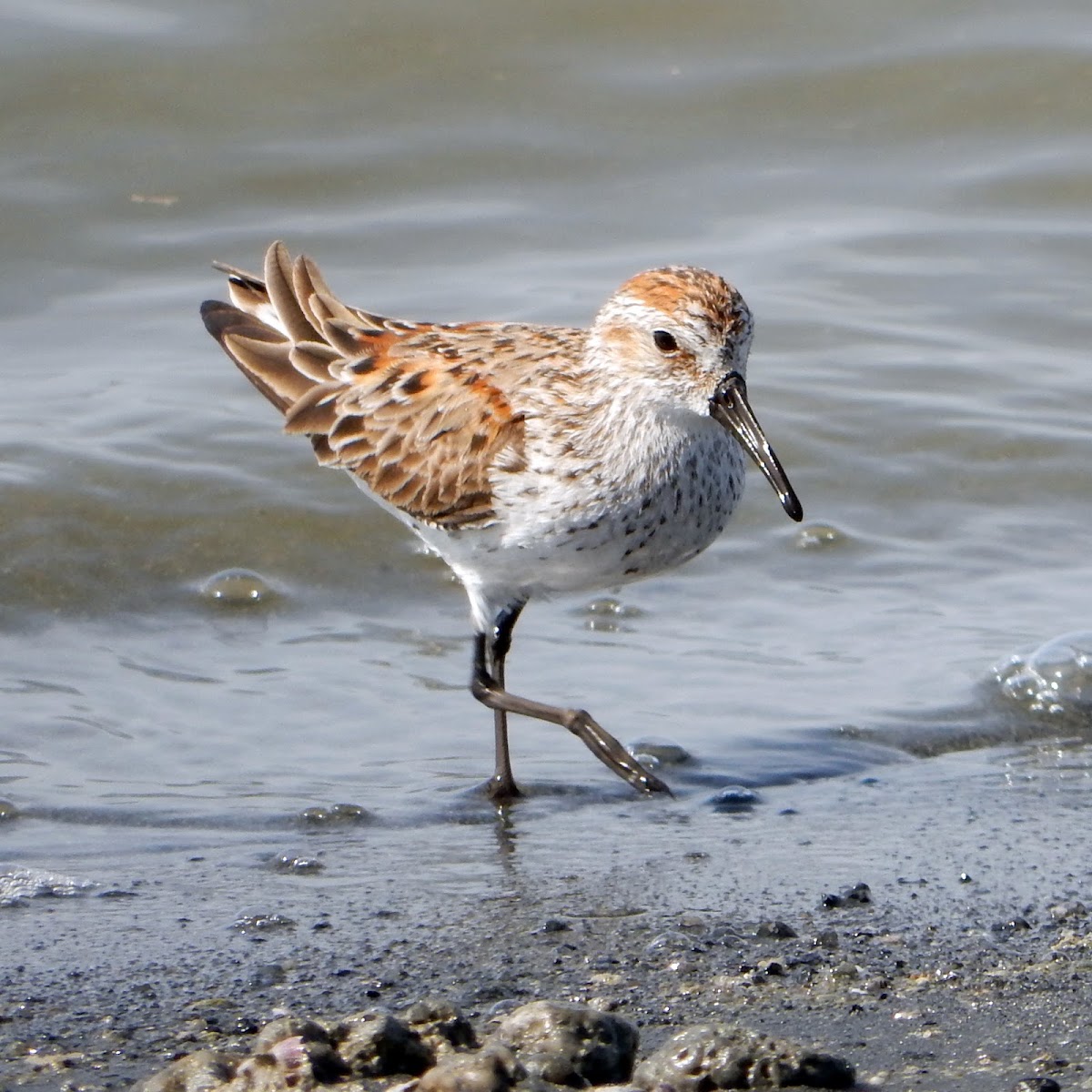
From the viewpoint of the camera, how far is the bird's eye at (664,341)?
225 inches

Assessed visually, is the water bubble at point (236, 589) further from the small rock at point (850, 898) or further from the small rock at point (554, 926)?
the small rock at point (850, 898)

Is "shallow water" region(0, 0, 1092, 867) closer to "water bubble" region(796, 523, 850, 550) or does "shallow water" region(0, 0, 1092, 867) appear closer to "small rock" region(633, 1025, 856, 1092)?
"water bubble" region(796, 523, 850, 550)

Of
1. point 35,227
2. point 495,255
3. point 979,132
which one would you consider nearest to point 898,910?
point 495,255

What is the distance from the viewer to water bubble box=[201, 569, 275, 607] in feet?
24.6

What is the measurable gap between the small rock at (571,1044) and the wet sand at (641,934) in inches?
10.1

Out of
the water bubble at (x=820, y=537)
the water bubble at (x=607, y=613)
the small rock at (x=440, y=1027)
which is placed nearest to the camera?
the small rock at (x=440, y=1027)

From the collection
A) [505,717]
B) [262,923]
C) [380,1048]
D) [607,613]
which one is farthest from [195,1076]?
[607,613]

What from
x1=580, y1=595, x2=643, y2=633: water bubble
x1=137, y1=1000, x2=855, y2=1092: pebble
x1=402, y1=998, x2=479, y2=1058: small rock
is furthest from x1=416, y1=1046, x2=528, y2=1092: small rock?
x1=580, y1=595, x2=643, y2=633: water bubble

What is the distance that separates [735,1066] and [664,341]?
2.81m

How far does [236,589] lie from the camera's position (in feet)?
24.8

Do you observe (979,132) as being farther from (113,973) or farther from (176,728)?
(113,973)

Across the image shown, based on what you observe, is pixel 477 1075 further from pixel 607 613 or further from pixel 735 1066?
pixel 607 613

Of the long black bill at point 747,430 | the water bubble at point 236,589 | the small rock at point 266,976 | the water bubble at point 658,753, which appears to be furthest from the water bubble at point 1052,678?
the small rock at point 266,976

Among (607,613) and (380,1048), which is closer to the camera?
(380,1048)
